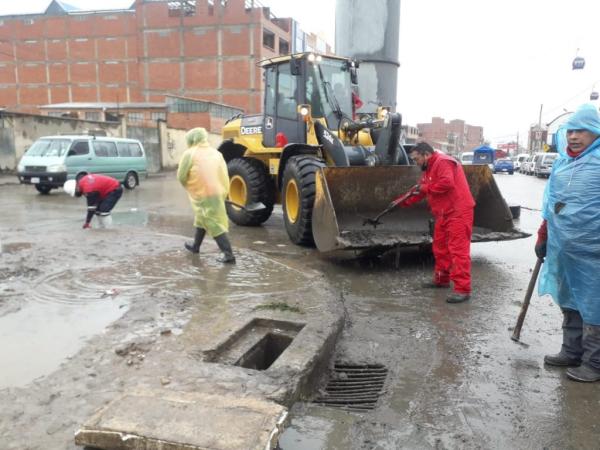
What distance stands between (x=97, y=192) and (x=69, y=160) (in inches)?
278

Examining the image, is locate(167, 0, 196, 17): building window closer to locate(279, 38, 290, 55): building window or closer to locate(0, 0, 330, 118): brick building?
locate(0, 0, 330, 118): brick building

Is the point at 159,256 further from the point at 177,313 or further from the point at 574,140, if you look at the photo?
the point at 574,140

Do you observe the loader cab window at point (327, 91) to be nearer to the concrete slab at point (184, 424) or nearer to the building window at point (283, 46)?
the concrete slab at point (184, 424)

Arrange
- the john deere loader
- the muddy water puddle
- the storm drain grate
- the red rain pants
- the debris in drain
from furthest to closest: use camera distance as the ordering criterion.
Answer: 1. the john deere loader
2. the red rain pants
3. the debris in drain
4. the muddy water puddle
5. the storm drain grate

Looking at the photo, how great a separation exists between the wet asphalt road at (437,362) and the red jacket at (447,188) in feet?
2.99

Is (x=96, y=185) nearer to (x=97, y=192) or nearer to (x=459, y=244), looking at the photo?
(x=97, y=192)

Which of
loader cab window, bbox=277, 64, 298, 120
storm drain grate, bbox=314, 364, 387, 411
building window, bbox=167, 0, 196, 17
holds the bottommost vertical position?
storm drain grate, bbox=314, 364, 387, 411

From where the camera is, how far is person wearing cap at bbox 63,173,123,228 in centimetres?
789

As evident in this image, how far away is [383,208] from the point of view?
6469mm

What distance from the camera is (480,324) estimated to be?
4.23m

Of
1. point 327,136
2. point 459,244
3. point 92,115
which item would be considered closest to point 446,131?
point 92,115

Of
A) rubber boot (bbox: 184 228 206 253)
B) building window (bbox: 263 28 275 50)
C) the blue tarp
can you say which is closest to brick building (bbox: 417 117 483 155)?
building window (bbox: 263 28 275 50)

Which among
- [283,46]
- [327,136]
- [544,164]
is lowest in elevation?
[544,164]

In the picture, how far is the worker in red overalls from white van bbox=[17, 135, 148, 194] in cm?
1180
